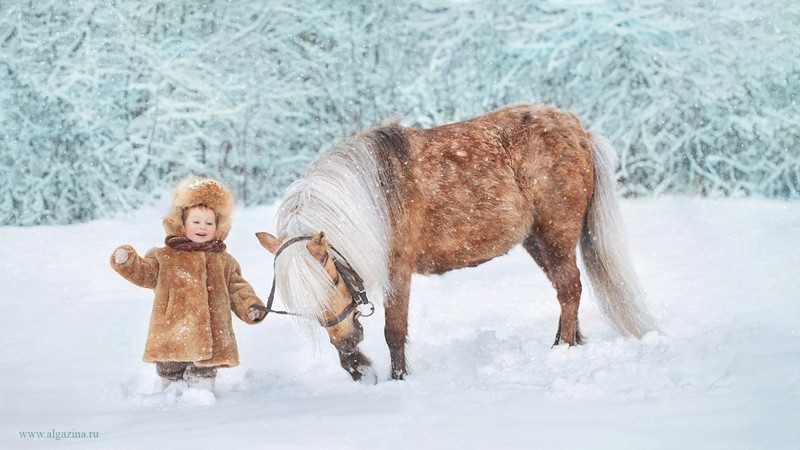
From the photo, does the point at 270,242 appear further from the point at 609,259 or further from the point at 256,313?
the point at 609,259

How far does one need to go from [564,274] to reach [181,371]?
2.29m

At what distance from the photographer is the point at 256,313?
3.94 meters

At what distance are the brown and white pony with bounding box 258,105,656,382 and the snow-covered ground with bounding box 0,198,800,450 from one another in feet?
1.22

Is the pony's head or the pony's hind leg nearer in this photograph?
the pony's head

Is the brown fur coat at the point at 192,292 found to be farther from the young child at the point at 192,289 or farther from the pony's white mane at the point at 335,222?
the pony's white mane at the point at 335,222

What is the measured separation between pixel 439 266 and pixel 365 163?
79 cm

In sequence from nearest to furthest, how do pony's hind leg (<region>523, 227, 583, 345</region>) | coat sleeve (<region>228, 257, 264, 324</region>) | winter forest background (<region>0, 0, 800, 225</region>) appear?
1. coat sleeve (<region>228, 257, 264, 324</region>)
2. pony's hind leg (<region>523, 227, 583, 345</region>)
3. winter forest background (<region>0, 0, 800, 225</region>)

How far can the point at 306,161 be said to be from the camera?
11.5 meters

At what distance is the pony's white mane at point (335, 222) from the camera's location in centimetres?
361

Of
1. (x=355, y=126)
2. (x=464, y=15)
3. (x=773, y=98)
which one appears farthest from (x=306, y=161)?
(x=773, y=98)

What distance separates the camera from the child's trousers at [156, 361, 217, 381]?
12.6ft

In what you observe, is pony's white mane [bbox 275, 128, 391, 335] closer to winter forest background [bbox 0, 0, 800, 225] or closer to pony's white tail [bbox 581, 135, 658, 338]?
pony's white tail [bbox 581, 135, 658, 338]

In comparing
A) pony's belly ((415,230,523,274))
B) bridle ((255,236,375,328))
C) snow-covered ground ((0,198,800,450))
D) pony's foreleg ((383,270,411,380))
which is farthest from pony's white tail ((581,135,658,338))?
bridle ((255,236,375,328))

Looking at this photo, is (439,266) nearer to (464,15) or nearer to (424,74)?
(424,74)
